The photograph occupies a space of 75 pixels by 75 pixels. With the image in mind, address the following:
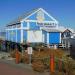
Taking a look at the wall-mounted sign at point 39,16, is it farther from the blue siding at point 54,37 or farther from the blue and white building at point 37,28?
the blue siding at point 54,37

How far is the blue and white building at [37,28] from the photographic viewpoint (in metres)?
42.4

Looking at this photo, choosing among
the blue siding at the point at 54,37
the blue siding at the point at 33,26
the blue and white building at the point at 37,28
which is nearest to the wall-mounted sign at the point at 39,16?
the blue and white building at the point at 37,28

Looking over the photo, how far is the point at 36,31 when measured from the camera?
143 ft

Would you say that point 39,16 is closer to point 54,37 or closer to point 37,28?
point 37,28

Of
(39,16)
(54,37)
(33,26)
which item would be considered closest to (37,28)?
(33,26)

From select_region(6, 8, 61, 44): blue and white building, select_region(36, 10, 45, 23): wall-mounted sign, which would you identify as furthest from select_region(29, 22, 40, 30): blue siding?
select_region(36, 10, 45, 23): wall-mounted sign

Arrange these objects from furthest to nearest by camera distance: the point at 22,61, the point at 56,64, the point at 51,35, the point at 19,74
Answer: the point at 51,35 → the point at 22,61 → the point at 56,64 → the point at 19,74

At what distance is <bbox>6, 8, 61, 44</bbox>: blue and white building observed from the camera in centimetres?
4244

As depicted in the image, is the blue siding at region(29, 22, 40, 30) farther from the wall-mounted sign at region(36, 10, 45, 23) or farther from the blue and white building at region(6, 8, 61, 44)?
the wall-mounted sign at region(36, 10, 45, 23)

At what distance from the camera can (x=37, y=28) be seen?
1727 inches

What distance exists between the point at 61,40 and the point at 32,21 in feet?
15.5

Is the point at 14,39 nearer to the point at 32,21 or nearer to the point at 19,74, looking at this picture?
the point at 32,21

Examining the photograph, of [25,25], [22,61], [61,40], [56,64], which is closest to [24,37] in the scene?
[25,25]

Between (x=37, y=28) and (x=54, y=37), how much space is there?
9.78ft
